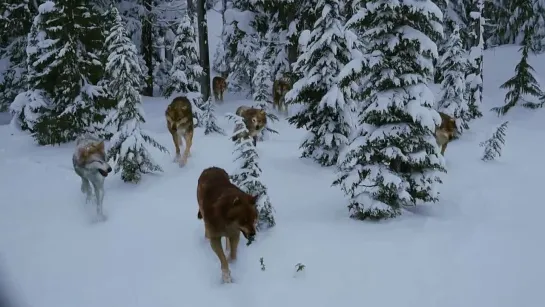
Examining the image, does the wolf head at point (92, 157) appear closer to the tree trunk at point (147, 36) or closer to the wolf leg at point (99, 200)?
the wolf leg at point (99, 200)

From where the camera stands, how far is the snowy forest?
28.8 feet

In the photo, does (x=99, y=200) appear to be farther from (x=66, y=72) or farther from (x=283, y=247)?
(x=66, y=72)

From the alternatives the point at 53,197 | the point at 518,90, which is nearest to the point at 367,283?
the point at 53,197

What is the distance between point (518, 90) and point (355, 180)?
54.4ft

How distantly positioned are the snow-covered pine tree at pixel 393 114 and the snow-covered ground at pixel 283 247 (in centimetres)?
56

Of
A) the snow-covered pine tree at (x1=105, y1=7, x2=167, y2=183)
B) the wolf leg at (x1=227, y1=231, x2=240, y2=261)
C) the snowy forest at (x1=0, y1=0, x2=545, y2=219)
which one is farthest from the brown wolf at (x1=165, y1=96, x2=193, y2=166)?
the wolf leg at (x1=227, y1=231, x2=240, y2=261)

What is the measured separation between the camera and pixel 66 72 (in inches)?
572

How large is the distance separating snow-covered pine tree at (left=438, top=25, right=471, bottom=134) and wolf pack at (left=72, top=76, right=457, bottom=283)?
4526mm

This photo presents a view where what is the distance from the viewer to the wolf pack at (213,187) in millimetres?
6277

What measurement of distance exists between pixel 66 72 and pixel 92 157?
6.69 meters

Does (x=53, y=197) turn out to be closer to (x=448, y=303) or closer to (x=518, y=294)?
(x=448, y=303)

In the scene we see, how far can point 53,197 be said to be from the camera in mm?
10539

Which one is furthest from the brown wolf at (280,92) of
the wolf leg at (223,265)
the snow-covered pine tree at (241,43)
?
the wolf leg at (223,265)

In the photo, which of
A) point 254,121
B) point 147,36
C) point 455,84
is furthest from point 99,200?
point 147,36
